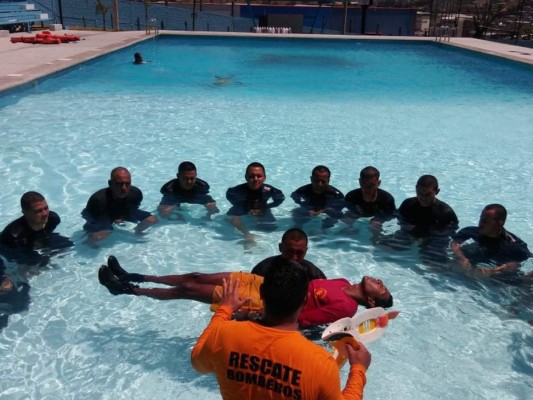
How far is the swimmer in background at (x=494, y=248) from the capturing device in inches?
190

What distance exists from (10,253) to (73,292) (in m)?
0.75

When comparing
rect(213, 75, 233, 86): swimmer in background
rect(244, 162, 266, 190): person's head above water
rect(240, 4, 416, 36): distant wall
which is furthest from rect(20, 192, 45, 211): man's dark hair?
rect(240, 4, 416, 36): distant wall

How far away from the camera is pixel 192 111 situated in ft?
39.3

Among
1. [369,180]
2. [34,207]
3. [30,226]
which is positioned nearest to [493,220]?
[369,180]

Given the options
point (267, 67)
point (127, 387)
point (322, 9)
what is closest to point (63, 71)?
point (267, 67)

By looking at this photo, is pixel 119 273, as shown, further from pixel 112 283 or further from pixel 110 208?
pixel 110 208

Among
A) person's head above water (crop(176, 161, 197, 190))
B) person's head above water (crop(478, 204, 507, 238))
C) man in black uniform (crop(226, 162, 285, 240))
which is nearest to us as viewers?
person's head above water (crop(478, 204, 507, 238))

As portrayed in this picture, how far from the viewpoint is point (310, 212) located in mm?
6121

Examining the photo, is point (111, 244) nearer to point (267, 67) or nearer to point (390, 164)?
point (390, 164)

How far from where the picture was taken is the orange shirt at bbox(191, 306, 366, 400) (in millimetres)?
2025

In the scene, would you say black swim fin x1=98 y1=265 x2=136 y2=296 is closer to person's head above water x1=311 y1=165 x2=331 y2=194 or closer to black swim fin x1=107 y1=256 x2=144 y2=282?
black swim fin x1=107 y1=256 x2=144 y2=282

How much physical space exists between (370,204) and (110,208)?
9.46 feet

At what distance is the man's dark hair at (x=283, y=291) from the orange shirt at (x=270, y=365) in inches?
3.3

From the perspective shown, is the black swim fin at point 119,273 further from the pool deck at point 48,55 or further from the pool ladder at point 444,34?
the pool ladder at point 444,34
